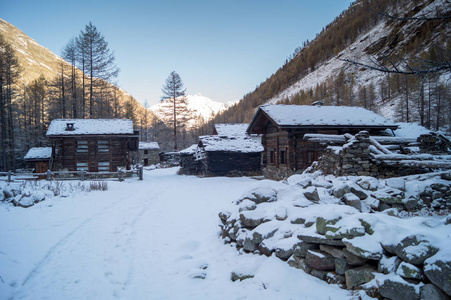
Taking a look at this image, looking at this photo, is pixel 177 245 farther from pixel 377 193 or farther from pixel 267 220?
pixel 377 193

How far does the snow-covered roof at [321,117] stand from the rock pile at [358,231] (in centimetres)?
968

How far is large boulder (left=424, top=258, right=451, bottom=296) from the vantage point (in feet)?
8.18

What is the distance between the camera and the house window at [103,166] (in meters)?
20.9

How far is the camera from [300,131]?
15797mm

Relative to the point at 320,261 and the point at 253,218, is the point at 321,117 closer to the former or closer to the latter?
the point at 253,218

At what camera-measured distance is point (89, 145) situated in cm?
2083

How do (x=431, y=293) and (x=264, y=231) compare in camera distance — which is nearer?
(x=431, y=293)

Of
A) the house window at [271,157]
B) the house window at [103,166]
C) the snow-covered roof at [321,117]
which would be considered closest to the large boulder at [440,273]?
the snow-covered roof at [321,117]

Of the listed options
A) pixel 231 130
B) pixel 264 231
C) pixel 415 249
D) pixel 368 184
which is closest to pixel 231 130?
pixel 231 130

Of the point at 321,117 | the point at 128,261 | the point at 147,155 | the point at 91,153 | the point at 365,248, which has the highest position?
the point at 321,117

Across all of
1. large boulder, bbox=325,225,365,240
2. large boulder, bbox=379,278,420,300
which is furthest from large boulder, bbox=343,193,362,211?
large boulder, bbox=379,278,420,300

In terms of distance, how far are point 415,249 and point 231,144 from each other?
20.5 m

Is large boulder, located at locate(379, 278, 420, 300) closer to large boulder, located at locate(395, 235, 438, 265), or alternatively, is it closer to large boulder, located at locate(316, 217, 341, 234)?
large boulder, located at locate(395, 235, 438, 265)

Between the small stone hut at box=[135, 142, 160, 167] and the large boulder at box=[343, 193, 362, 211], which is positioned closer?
the large boulder at box=[343, 193, 362, 211]
